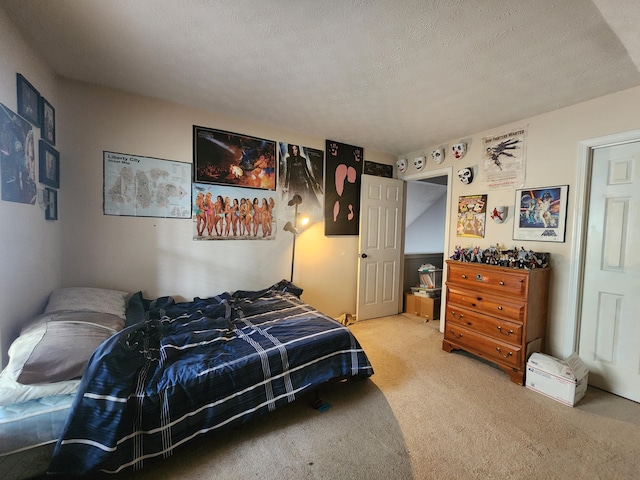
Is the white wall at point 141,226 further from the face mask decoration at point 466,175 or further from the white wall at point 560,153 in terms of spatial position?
the white wall at point 560,153

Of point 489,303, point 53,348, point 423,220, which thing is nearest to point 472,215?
point 489,303

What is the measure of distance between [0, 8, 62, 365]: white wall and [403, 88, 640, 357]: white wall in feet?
11.4

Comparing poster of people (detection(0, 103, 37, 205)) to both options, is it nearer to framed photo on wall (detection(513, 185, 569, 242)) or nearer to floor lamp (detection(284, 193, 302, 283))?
floor lamp (detection(284, 193, 302, 283))

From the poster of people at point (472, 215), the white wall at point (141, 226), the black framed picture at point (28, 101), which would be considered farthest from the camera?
the poster of people at point (472, 215)

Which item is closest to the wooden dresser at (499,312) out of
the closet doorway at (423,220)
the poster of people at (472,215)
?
the poster of people at (472,215)

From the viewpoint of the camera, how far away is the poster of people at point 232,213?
2619 mm

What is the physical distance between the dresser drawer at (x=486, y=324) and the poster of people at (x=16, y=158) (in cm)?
340

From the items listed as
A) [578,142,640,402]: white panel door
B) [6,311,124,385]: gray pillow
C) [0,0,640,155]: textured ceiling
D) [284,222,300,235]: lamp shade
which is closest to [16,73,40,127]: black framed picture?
[0,0,640,155]: textured ceiling

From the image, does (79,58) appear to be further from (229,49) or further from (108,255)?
(108,255)

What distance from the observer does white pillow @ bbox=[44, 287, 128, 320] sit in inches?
66.9

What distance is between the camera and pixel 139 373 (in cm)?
140

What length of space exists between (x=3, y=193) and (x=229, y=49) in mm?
1447

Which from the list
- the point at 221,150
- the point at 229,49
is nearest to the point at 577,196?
the point at 229,49

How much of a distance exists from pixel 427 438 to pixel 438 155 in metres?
2.90
